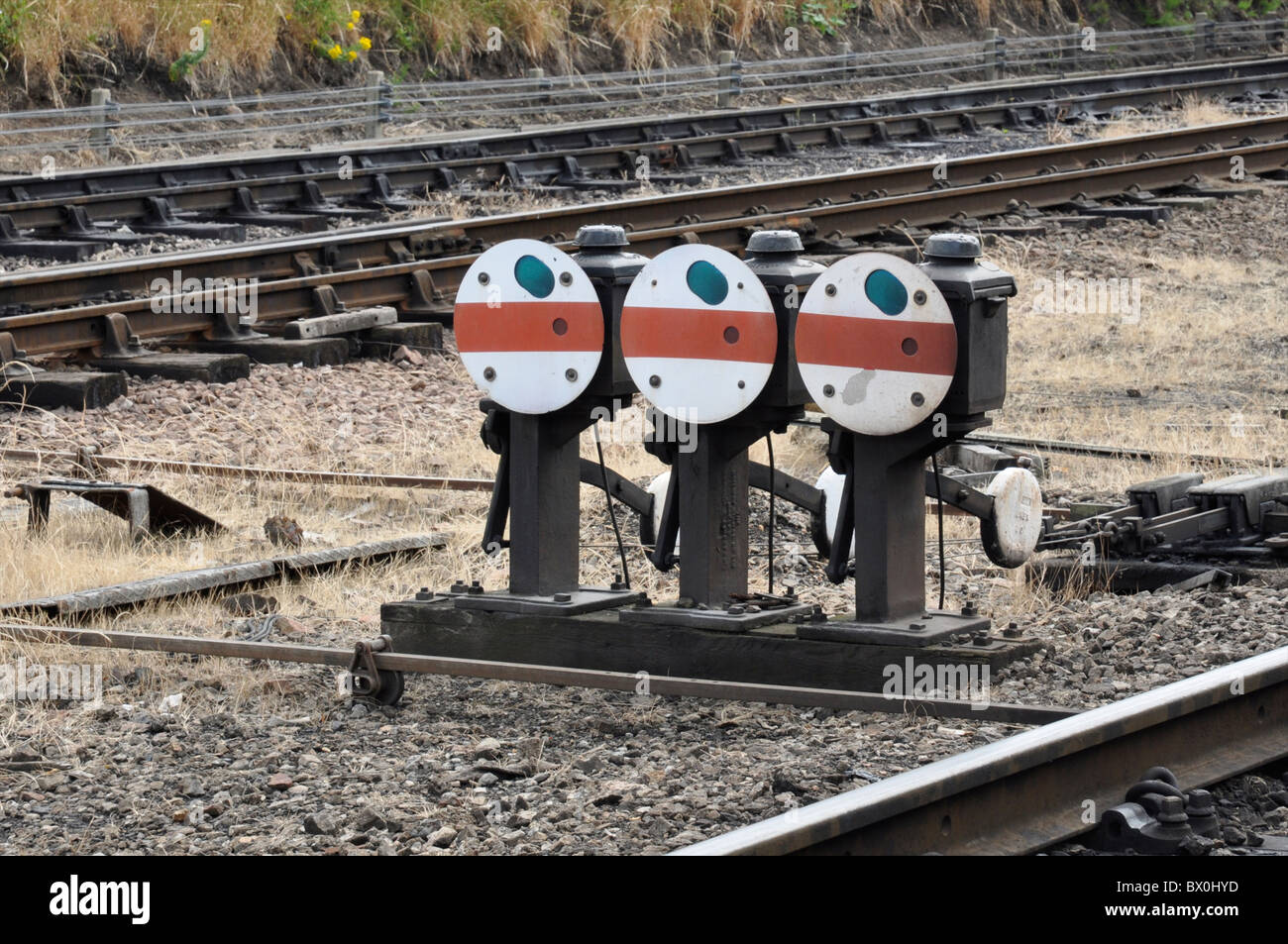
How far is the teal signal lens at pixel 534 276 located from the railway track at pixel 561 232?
4694 mm

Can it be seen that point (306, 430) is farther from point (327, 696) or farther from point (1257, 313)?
point (1257, 313)

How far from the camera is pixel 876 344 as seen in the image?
457 centimetres

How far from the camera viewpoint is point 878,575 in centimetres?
474

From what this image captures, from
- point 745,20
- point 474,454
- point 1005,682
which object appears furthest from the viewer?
point 745,20

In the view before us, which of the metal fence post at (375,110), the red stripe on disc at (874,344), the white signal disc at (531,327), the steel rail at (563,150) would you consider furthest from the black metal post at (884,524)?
the metal fence post at (375,110)

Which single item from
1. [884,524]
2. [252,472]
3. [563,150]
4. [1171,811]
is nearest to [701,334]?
[884,524]

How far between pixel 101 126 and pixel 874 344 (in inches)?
594

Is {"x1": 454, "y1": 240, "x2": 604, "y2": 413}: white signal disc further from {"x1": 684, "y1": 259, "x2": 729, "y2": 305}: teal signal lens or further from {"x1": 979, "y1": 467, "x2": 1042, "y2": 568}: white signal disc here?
{"x1": 979, "y1": 467, "x2": 1042, "y2": 568}: white signal disc

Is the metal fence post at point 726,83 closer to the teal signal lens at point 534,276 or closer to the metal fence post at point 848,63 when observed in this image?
the metal fence post at point 848,63

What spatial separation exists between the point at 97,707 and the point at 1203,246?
11.6 m

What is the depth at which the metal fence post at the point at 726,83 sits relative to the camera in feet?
79.7

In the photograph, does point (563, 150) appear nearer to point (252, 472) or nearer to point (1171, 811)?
point (252, 472)

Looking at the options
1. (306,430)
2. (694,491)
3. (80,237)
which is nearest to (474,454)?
(306,430)

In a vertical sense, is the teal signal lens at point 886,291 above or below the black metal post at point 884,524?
above
